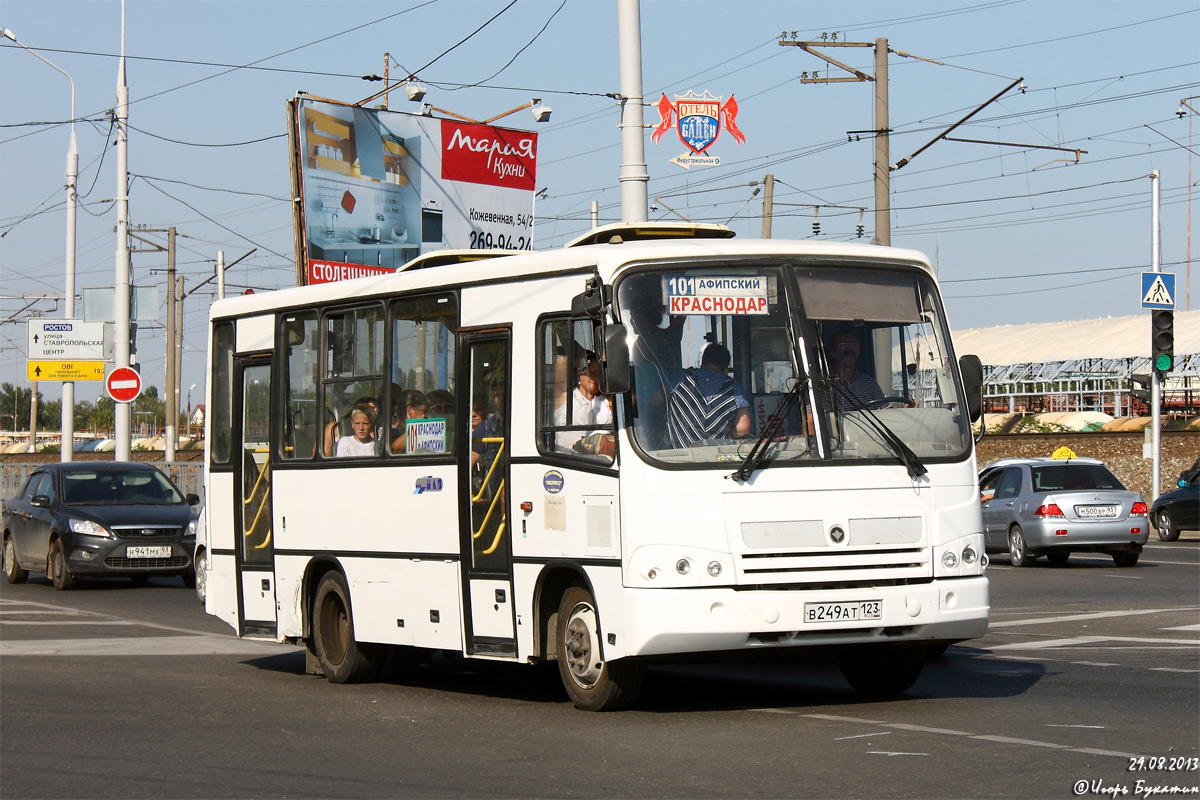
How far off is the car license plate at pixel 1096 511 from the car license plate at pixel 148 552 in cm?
1329

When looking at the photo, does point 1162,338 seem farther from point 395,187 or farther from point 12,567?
point 12,567

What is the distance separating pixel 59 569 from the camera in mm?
23344

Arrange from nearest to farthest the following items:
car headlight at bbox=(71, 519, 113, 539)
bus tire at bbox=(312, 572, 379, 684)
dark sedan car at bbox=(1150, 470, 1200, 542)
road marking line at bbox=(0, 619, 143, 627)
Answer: bus tire at bbox=(312, 572, 379, 684) → road marking line at bbox=(0, 619, 143, 627) → car headlight at bbox=(71, 519, 113, 539) → dark sedan car at bbox=(1150, 470, 1200, 542)

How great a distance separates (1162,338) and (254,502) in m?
23.9

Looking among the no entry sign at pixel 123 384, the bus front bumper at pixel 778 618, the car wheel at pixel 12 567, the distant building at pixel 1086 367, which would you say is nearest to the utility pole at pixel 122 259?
the no entry sign at pixel 123 384

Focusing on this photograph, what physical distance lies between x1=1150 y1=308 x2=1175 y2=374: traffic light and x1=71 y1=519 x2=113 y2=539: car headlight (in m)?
19.9

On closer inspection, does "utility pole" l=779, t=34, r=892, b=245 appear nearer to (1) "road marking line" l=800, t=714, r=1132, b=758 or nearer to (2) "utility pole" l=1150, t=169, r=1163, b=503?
(2) "utility pole" l=1150, t=169, r=1163, b=503

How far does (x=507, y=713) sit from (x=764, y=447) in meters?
2.39

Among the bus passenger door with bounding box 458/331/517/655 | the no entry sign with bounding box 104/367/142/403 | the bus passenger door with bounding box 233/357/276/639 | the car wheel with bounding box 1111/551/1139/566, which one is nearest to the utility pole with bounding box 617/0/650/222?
the bus passenger door with bounding box 233/357/276/639

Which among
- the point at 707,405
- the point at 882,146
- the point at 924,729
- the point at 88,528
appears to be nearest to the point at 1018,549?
the point at 882,146

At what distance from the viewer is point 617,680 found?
1014 cm

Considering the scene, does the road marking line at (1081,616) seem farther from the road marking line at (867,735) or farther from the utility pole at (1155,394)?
the utility pole at (1155,394)

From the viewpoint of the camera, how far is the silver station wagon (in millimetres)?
25484

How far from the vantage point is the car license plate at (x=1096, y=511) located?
25.6 metres
